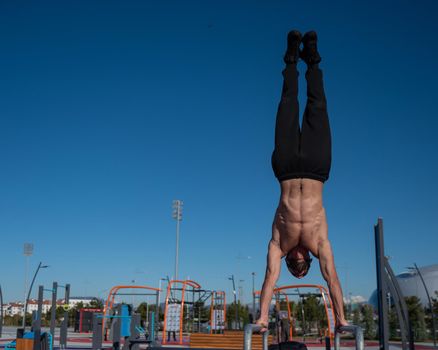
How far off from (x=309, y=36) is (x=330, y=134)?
1254 mm

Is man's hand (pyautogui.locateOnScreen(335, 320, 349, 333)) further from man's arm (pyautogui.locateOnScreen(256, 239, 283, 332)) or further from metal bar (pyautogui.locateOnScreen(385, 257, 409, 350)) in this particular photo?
metal bar (pyautogui.locateOnScreen(385, 257, 409, 350))

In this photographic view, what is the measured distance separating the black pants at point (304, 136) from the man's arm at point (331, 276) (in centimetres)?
78

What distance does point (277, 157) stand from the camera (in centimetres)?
561

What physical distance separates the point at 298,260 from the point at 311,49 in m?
2.52

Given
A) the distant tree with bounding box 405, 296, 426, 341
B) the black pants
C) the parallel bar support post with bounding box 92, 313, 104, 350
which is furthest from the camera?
the distant tree with bounding box 405, 296, 426, 341

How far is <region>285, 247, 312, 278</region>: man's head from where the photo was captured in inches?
219

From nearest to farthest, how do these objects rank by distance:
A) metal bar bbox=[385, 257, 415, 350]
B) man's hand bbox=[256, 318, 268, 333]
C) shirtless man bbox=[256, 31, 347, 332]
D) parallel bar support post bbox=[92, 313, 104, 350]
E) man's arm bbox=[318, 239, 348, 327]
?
man's hand bbox=[256, 318, 268, 333], man's arm bbox=[318, 239, 348, 327], shirtless man bbox=[256, 31, 347, 332], metal bar bbox=[385, 257, 415, 350], parallel bar support post bbox=[92, 313, 104, 350]

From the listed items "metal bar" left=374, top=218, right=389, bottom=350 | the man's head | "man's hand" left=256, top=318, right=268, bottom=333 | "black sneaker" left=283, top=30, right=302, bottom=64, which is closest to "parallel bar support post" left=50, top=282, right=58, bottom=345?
the man's head

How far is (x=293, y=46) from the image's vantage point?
19.4 ft

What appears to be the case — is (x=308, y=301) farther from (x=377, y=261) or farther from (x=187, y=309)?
(x=377, y=261)

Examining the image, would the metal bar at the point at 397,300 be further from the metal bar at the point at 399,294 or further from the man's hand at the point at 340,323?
the man's hand at the point at 340,323

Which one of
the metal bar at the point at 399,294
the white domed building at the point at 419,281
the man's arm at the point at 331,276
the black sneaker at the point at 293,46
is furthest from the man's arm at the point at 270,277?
the white domed building at the point at 419,281

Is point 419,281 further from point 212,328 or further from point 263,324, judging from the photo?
point 263,324

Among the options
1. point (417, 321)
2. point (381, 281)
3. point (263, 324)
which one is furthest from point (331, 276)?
point (417, 321)
